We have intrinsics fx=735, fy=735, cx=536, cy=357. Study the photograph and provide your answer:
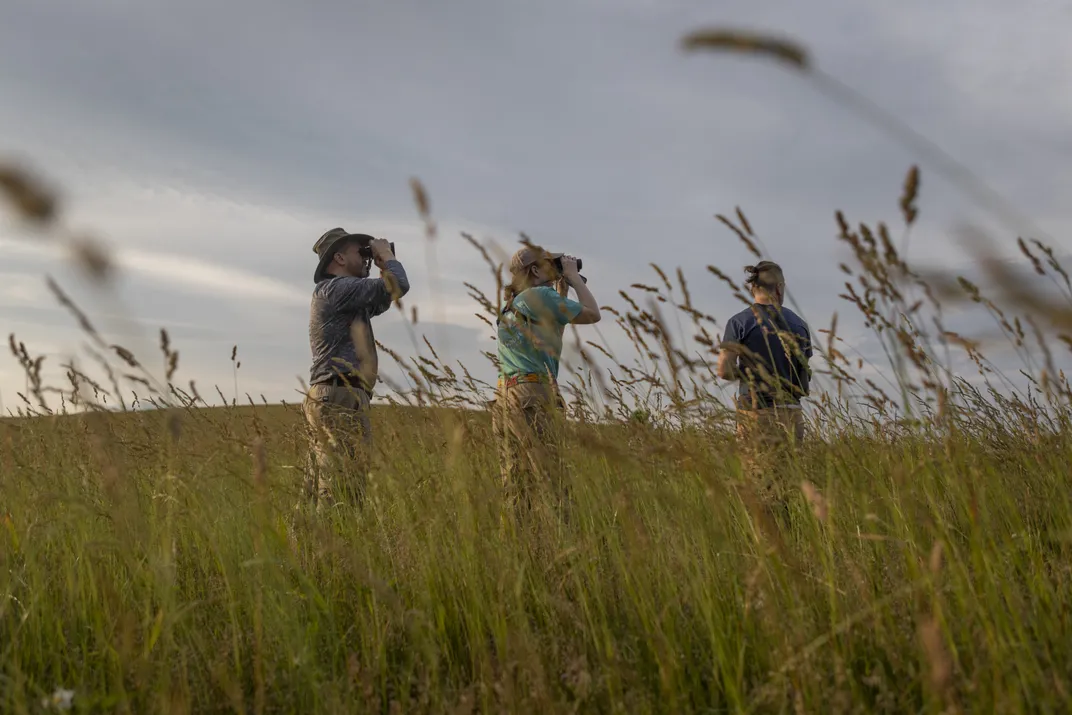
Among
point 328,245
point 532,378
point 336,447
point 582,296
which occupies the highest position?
point 328,245

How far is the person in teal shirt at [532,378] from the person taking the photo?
250 centimetres

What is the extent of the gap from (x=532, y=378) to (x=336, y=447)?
3.88 feet

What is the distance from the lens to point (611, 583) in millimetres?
2203

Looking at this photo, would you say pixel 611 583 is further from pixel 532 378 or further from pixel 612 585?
pixel 532 378

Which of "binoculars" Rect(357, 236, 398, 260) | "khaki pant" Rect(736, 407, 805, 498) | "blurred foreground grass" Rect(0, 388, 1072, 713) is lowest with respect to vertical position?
"blurred foreground grass" Rect(0, 388, 1072, 713)

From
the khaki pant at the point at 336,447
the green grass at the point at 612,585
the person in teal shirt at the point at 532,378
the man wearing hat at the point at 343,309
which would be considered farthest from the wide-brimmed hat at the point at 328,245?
the green grass at the point at 612,585

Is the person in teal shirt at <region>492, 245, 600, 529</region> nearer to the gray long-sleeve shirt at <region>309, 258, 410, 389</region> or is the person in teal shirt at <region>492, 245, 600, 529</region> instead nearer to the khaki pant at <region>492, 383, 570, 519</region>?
the khaki pant at <region>492, 383, 570, 519</region>

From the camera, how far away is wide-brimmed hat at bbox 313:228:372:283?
495 centimetres

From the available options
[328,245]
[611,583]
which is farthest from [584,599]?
[328,245]

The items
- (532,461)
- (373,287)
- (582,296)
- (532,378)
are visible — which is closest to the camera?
(532,461)

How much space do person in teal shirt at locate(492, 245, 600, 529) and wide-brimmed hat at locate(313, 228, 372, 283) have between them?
142cm

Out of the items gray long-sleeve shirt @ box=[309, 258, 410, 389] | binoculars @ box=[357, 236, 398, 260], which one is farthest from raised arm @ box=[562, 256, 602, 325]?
binoculars @ box=[357, 236, 398, 260]

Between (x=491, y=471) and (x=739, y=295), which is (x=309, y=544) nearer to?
(x=491, y=471)

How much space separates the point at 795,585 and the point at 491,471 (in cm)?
157
